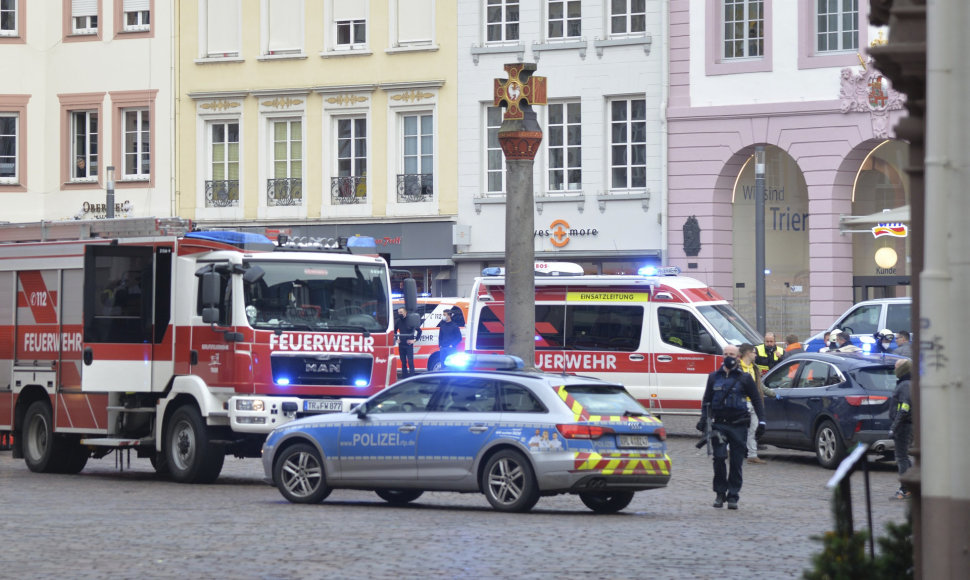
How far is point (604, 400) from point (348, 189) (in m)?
27.6

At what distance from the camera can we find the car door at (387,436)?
18.1 meters

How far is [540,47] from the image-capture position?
42.5 meters

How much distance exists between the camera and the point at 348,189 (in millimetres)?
44750

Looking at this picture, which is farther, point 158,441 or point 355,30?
point 355,30

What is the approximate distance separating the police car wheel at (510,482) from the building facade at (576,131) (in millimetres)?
23888

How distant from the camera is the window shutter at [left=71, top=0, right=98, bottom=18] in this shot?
47.7 m

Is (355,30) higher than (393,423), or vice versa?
(355,30)

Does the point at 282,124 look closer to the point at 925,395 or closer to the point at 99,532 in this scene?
the point at 99,532

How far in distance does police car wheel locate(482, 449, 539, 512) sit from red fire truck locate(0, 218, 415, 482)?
13.7 ft

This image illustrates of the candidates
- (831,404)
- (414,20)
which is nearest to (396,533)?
(831,404)

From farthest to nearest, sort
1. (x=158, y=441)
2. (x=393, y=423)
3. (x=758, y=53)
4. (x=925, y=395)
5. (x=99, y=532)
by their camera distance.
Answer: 1. (x=758, y=53)
2. (x=158, y=441)
3. (x=393, y=423)
4. (x=99, y=532)
5. (x=925, y=395)

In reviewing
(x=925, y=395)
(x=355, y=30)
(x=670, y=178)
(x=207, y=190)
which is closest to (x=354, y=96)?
(x=355, y=30)

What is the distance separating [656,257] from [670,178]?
182 centimetres

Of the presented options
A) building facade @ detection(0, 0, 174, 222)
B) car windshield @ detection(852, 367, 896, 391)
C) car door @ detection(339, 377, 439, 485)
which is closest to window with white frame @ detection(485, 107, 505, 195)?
building facade @ detection(0, 0, 174, 222)
